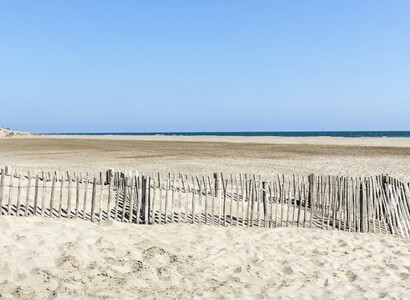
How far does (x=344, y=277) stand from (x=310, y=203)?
354 centimetres

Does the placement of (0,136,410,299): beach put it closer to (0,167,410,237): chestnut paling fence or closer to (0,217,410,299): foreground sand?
(0,217,410,299): foreground sand

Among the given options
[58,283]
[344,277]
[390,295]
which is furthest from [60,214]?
[390,295]

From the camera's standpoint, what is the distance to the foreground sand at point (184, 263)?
5.70 meters

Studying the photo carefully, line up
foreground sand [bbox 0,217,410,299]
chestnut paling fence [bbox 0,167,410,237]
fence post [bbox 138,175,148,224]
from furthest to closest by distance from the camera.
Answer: chestnut paling fence [bbox 0,167,410,237]
fence post [bbox 138,175,148,224]
foreground sand [bbox 0,217,410,299]

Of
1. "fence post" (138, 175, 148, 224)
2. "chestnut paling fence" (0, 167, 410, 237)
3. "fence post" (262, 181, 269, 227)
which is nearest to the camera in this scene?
"fence post" (138, 175, 148, 224)

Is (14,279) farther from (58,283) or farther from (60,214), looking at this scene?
(60,214)

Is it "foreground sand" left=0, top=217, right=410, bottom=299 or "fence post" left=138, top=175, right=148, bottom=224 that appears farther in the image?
"fence post" left=138, top=175, right=148, bottom=224

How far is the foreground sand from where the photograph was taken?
5.70 m

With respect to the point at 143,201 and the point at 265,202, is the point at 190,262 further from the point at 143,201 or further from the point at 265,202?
the point at 265,202

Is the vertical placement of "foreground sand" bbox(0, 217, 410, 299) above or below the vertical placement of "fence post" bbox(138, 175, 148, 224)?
below

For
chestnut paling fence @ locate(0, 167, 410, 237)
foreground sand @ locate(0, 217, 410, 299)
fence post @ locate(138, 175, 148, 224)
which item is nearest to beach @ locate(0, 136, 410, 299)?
foreground sand @ locate(0, 217, 410, 299)

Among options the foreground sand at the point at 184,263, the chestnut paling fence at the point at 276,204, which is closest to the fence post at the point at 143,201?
the chestnut paling fence at the point at 276,204

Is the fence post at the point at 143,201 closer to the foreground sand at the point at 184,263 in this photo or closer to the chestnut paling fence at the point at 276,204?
the chestnut paling fence at the point at 276,204

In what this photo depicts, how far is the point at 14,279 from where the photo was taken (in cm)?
558
